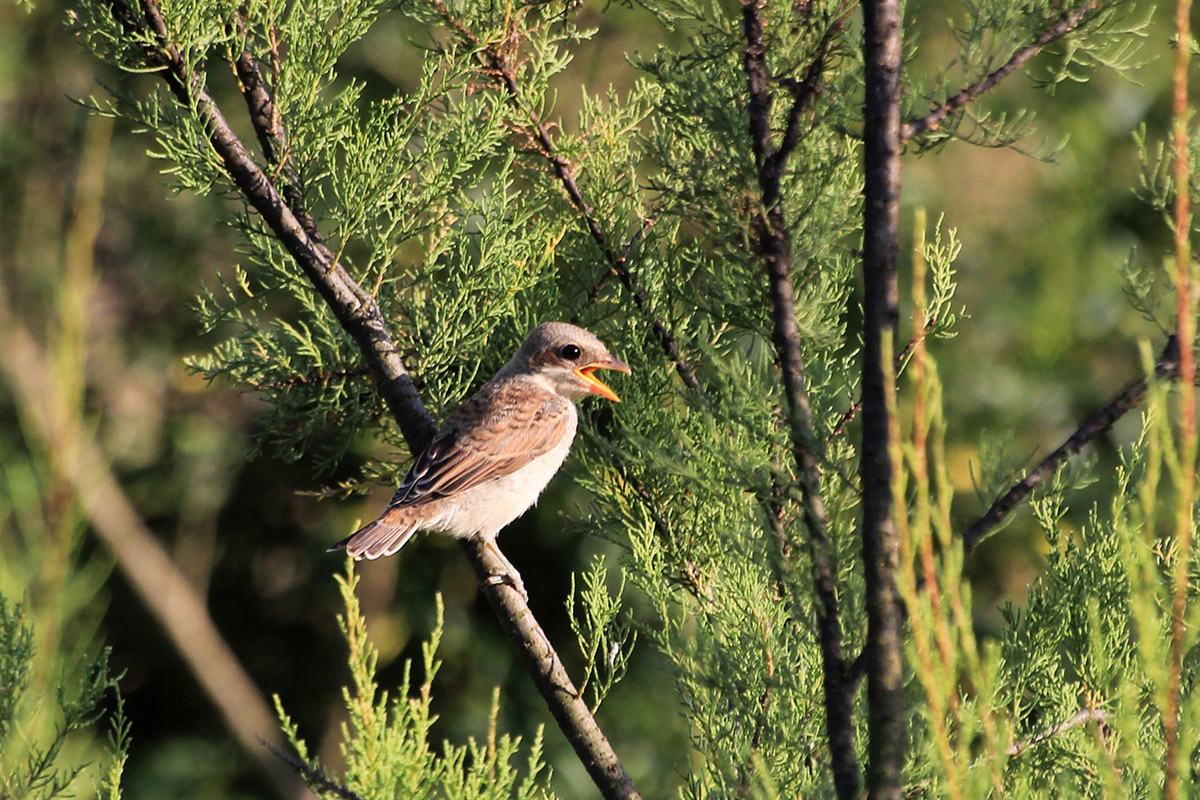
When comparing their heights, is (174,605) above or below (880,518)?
below

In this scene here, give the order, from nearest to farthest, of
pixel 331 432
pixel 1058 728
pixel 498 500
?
pixel 1058 728 → pixel 498 500 → pixel 331 432

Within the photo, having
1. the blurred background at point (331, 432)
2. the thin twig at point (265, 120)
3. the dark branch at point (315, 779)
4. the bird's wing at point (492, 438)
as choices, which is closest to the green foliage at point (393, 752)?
the dark branch at point (315, 779)

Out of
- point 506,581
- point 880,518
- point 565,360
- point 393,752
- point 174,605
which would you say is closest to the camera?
point 880,518

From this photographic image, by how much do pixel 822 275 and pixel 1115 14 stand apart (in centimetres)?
78

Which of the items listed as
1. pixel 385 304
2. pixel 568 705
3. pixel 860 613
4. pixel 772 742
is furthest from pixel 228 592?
pixel 860 613

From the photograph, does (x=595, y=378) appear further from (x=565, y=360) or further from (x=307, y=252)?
(x=307, y=252)

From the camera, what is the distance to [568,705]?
116 inches

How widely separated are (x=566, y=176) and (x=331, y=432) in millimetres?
2818

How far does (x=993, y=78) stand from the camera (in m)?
2.18

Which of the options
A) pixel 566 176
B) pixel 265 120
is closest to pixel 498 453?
pixel 566 176

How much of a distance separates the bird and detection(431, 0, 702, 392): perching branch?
0.74 meters

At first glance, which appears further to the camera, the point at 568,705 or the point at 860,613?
the point at 568,705

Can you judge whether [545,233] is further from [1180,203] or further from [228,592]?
[228,592]

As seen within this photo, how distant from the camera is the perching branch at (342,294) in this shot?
279 cm
